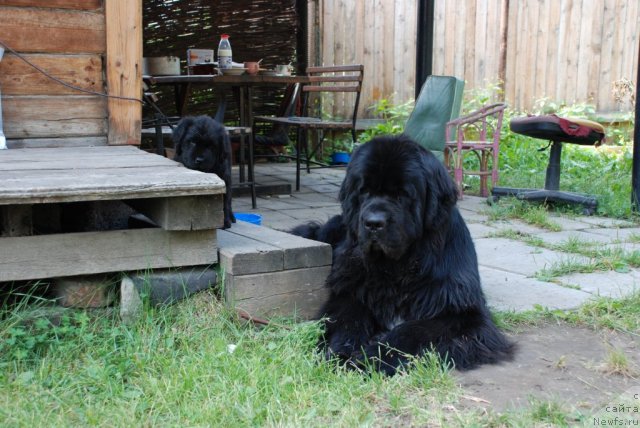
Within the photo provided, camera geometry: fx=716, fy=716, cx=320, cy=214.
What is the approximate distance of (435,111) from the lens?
274 inches

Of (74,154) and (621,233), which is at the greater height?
(74,154)

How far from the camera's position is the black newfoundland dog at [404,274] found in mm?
2561

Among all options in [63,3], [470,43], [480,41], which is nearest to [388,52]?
[470,43]

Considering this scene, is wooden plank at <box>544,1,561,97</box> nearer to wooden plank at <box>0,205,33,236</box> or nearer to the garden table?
the garden table

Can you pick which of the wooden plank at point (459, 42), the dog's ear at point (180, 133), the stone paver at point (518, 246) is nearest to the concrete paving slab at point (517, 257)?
the stone paver at point (518, 246)

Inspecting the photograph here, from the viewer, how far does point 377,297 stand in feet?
9.23

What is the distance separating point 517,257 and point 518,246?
34 cm

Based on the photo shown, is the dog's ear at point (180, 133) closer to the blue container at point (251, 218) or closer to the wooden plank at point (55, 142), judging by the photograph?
the wooden plank at point (55, 142)

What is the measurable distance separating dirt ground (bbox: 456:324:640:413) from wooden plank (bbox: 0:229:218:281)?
119cm

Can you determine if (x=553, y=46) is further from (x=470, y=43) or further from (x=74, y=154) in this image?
(x=74, y=154)

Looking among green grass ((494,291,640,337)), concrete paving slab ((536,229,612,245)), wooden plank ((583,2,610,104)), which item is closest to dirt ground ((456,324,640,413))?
green grass ((494,291,640,337))

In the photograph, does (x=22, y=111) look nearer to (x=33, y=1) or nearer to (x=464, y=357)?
(x=33, y=1)

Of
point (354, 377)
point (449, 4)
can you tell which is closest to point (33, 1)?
point (354, 377)

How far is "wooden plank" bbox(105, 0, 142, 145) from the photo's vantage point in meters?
4.00
